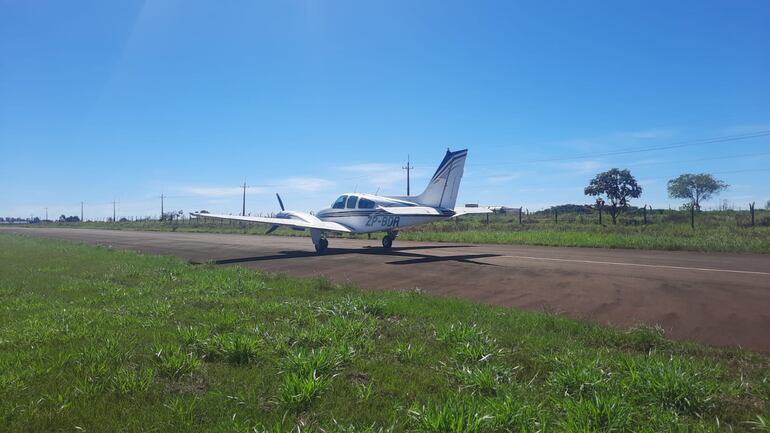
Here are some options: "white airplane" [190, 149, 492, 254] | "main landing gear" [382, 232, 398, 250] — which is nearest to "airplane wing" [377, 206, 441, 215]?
"white airplane" [190, 149, 492, 254]

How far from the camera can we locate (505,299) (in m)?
8.37

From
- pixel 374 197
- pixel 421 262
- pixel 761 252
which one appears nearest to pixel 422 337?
pixel 421 262

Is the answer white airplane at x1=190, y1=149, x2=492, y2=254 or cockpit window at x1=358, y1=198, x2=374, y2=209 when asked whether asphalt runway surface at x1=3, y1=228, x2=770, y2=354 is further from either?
cockpit window at x1=358, y1=198, x2=374, y2=209

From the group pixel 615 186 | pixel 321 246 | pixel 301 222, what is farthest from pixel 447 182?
pixel 615 186

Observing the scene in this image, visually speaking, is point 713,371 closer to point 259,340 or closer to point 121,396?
point 259,340

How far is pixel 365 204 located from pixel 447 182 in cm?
400

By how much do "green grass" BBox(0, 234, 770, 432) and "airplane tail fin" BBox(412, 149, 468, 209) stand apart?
1348cm

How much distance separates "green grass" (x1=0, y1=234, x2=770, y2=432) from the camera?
3.21 metres

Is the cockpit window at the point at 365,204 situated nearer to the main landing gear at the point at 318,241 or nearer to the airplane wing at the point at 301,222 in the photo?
the airplane wing at the point at 301,222

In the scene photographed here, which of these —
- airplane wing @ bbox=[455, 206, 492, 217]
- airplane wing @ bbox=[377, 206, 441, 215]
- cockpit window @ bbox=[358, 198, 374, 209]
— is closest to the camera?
airplane wing @ bbox=[377, 206, 441, 215]

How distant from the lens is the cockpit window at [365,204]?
2081 centimetres

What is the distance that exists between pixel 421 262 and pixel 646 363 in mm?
10637

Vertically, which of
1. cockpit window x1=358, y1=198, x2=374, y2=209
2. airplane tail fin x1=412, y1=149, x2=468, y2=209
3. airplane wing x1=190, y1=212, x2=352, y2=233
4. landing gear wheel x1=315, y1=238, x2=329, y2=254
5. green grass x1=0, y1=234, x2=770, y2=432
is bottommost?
green grass x1=0, y1=234, x2=770, y2=432

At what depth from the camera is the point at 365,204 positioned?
21.0 meters
